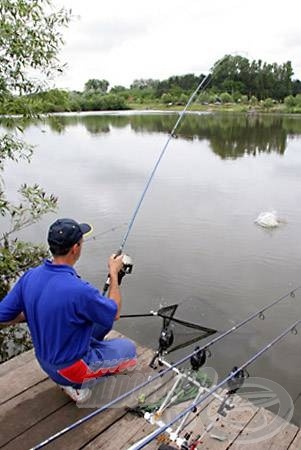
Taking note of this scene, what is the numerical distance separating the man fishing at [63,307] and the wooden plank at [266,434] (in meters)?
1.17

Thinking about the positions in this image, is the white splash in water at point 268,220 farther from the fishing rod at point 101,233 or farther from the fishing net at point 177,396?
the fishing net at point 177,396

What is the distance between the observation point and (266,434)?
9.37ft

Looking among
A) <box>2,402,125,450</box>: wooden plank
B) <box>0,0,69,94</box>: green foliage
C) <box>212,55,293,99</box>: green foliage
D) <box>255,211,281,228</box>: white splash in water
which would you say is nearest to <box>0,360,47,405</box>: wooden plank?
<box>2,402,125,450</box>: wooden plank

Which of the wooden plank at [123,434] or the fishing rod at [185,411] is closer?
the fishing rod at [185,411]

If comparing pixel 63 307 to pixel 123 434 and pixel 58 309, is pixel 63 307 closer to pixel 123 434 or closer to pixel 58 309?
pixel 58 309

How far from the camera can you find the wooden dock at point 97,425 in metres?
2.70

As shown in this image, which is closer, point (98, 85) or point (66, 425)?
point (66, 425)

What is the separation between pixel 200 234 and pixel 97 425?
21.3 ft

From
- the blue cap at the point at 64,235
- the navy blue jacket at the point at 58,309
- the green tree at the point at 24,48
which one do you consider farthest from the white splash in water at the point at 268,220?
the blue cap at the point at 64,235

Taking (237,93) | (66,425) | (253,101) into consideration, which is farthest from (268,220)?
(253,101)

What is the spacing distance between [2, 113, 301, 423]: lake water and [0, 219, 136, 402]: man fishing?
2604 mm

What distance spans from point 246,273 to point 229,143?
1885 centimetres

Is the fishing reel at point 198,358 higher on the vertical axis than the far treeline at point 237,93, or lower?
lower

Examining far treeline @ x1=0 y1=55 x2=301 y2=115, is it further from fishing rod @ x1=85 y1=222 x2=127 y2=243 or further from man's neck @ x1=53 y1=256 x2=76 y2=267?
man's neck @ x1=53 y1=256 x2=76 y2=267
